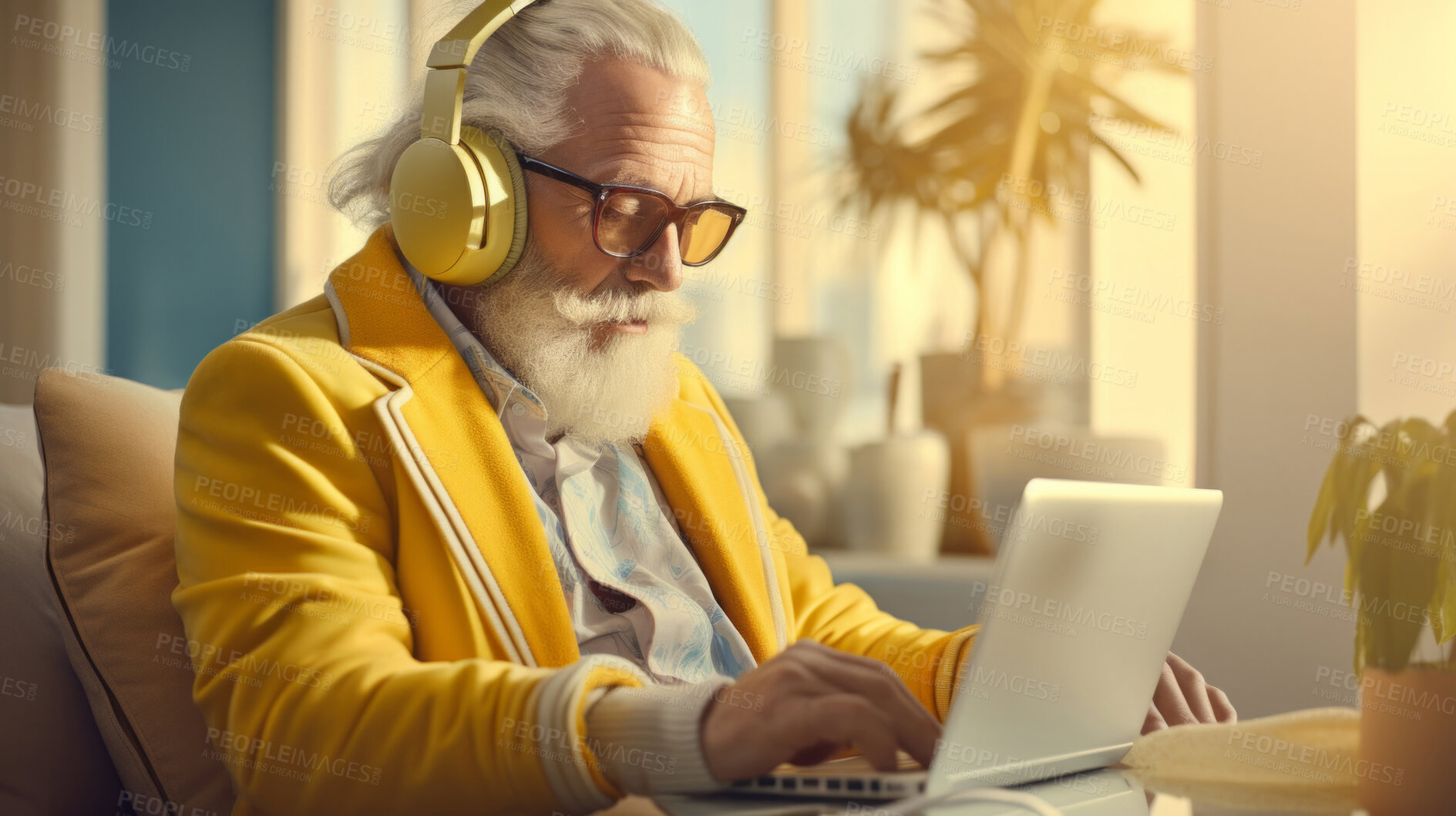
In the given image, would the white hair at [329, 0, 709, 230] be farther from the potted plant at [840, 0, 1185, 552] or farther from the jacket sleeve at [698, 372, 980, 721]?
the potted plant at [840, 0, 1185, 552]

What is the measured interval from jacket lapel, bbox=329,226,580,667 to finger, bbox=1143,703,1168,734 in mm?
616

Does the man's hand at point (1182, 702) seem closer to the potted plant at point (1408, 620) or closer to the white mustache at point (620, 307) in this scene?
the potted plant at point (1408, 620)

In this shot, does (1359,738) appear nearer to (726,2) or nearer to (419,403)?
(419,403)

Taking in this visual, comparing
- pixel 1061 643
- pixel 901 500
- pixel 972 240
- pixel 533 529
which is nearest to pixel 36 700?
pixel 533 529

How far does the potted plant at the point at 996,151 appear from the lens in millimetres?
2621

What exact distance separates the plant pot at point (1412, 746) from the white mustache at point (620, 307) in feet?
2.87

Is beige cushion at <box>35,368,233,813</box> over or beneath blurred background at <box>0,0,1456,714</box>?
beneath

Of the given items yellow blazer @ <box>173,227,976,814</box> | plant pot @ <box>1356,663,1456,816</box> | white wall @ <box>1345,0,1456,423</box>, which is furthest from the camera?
white wall @ <box>1345,0,1456,423</box>

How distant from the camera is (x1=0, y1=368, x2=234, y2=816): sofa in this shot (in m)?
1.04

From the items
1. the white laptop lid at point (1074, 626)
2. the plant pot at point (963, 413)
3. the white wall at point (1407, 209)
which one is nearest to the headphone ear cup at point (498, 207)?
the white laptop lid at point (1074, 626)

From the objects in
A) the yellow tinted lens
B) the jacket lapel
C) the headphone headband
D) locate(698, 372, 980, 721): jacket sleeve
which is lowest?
locate(698, 372, 980, 721): jacket sleeve

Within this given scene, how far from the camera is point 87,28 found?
3.05 metres

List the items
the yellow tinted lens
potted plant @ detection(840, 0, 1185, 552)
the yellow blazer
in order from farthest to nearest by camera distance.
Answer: potted plant @ detection(840, 0, 1185, 552) → the yellow tinted lens → the yellow blazer

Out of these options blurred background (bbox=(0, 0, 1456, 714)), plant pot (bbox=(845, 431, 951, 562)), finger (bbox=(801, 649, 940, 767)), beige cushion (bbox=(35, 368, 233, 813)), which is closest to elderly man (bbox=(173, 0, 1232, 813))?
finger (bbox=(801, 649, 940, 767))
